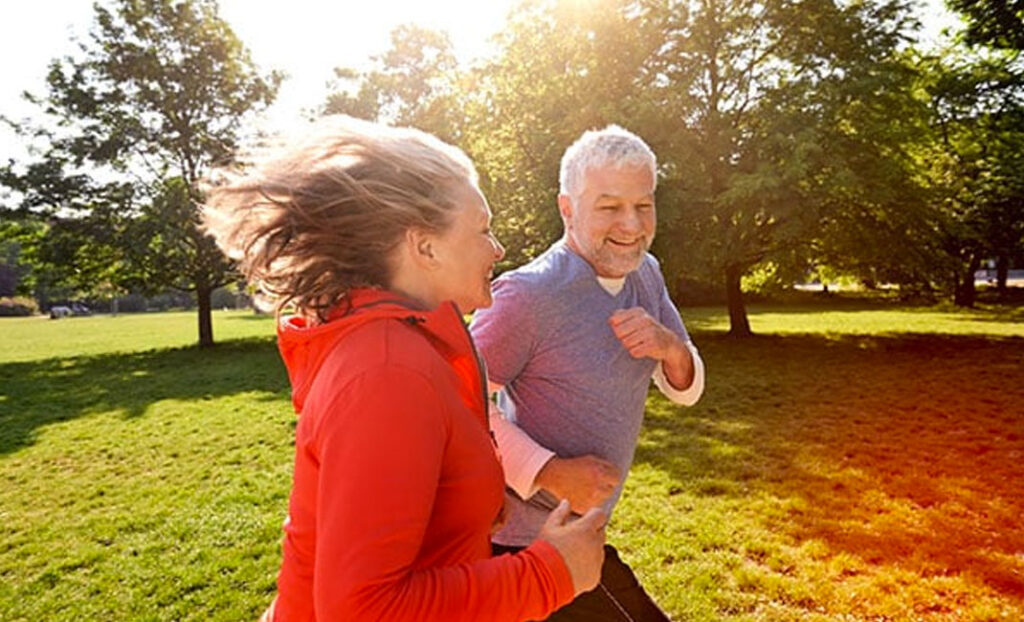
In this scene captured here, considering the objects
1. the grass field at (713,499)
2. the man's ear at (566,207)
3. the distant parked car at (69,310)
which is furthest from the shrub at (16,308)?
the man's ear at (566,207)

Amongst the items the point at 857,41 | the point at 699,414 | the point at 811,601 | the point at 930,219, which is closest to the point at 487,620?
the point at 811,601

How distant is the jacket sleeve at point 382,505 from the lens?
111cm

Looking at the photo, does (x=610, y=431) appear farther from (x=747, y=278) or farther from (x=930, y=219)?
(x=747, y=278)

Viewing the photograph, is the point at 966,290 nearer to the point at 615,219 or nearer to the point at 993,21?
the point at 993,21

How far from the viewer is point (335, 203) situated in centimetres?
137

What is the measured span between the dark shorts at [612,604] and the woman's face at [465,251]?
3.93 feet

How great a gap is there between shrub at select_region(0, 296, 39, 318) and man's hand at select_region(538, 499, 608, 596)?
304 ft

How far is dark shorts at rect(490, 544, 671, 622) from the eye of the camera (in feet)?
7.32

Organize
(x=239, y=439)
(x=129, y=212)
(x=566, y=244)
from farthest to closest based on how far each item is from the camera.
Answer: (x=129, y=212) → (x=239, y=439) → (x=566, y=244)

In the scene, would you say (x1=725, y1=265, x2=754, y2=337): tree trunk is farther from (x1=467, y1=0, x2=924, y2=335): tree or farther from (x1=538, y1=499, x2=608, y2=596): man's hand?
(x1=538, y1=499, x2=608, y2=596): man's hand

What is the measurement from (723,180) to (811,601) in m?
12.6

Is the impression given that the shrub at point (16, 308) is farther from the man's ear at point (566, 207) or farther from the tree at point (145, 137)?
the man's ear at point (566, 207)

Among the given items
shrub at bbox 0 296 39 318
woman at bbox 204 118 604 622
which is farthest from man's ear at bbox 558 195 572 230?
shrub at bbox 0 296 39 318

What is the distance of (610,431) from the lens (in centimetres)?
246
